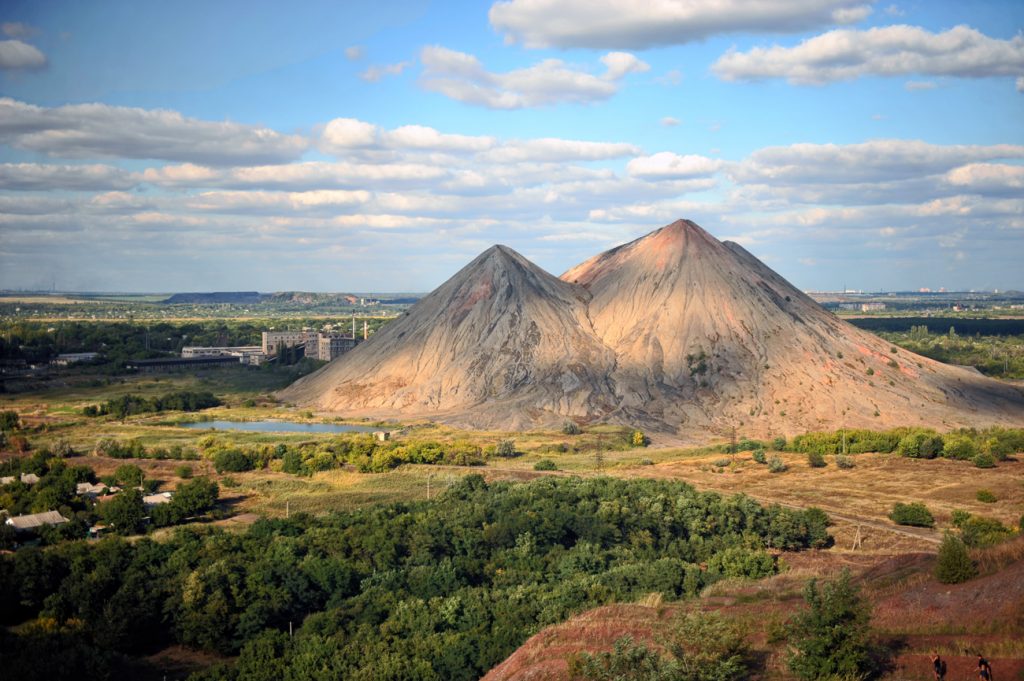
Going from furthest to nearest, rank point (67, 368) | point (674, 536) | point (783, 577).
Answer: point (67, 368) → point (674, 536) → point (783, 577)

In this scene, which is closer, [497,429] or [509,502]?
[509,502]

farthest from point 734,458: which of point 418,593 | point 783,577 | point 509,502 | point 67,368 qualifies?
point 67,368

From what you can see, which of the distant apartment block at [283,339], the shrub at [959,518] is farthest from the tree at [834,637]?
the distant apartment block at [283,339]

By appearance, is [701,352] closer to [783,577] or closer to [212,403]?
[212,403]

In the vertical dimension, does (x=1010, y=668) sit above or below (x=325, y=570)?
above

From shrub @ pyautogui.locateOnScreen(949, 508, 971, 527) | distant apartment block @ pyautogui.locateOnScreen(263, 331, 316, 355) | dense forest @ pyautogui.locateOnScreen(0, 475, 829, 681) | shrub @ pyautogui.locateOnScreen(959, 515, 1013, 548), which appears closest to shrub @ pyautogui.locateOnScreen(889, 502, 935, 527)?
shrub @ pyautogui.locateOnScreen(949, 508, 971, 527)

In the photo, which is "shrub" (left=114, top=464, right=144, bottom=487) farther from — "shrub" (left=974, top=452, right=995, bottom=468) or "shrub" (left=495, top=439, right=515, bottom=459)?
"shrub" (left=974, top=452, right=995, bottom=468)
